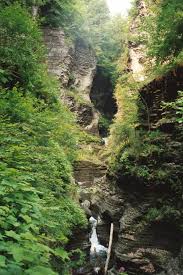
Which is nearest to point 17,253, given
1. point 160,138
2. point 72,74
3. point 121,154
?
point 160,138

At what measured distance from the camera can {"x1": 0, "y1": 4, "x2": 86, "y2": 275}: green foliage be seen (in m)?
3.32

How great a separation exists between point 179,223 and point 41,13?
24.0 metres

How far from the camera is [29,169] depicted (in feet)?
20.3

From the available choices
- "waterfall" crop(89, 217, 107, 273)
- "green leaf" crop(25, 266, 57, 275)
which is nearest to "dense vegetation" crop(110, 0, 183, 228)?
"waterfall" crop(89, 217, 107, 273)

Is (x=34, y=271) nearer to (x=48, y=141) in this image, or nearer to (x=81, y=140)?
(x=48, y=141)

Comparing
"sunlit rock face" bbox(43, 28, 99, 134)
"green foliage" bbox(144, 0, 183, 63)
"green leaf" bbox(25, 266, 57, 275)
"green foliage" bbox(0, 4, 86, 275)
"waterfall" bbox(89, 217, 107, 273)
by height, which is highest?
"sunlit rock face" bbox(43, 28, 99, 134)

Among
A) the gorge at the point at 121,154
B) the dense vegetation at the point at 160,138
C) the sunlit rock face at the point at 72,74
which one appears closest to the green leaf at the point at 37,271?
the gorge at the point at 121,154

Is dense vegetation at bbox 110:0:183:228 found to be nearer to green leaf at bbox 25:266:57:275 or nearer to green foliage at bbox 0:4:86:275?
green foliage at bbox 0:4:86:275

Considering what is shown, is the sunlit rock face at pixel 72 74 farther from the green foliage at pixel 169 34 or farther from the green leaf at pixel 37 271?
the green leaf at pixel 37 271

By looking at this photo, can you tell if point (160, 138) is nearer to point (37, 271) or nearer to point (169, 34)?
point (169, 34)

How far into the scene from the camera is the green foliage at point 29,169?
3.32 metres

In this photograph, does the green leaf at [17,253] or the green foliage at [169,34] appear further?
the green foliage at [169,34]

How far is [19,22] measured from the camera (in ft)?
44.0

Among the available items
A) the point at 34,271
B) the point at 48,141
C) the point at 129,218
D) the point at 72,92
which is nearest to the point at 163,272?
the point at 129,218
